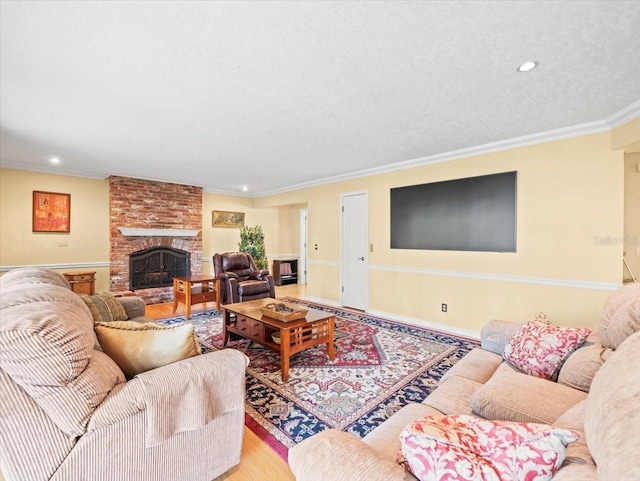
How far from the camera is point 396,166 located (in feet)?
14.8

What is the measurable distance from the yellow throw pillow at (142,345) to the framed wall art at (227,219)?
5.66 metres

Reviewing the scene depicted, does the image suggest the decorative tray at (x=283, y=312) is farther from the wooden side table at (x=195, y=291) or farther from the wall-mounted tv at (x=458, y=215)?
the wall-mounted tv at (x=458, y=215)

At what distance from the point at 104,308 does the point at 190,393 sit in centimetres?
166

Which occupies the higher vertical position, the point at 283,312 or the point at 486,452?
the point at 486,452

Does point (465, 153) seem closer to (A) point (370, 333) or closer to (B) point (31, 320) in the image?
(A) point (370, 333)

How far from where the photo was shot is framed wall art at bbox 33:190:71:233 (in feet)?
15.9

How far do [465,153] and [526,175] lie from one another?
2.50ft

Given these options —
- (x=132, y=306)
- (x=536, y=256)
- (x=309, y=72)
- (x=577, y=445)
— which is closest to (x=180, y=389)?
(x=577, y=445)

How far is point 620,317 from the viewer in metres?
1.42

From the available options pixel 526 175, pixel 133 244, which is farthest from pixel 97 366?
pixel 133 244

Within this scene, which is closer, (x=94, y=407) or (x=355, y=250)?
(x=94, y=407)

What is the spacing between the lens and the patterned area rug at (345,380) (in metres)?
2.03

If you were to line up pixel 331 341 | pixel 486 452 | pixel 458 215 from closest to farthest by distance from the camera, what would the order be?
1. pixel 486 452
2. pixel 331 341
3. pixel 458 215

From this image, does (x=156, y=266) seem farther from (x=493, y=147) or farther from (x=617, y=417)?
(x=617, y=417)
